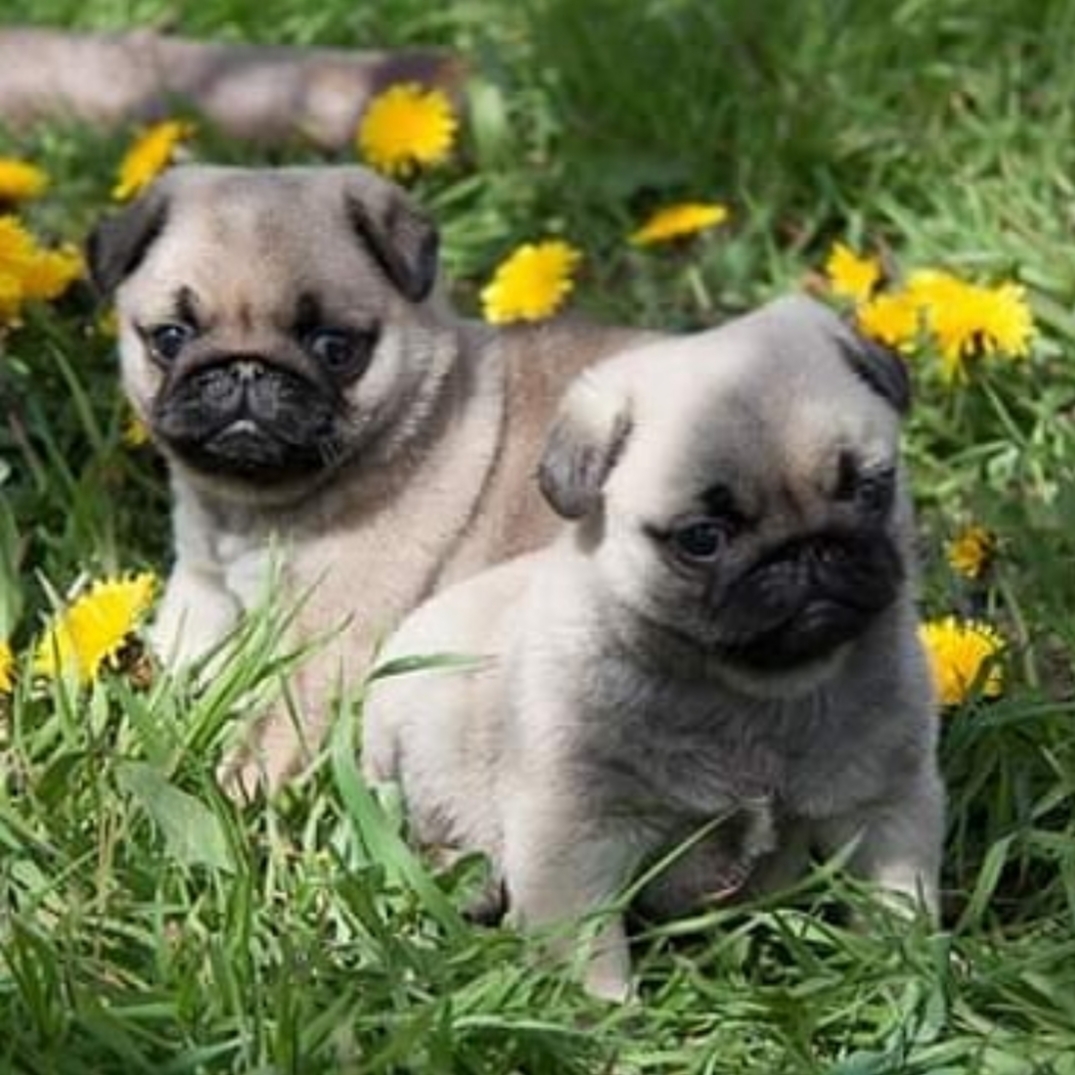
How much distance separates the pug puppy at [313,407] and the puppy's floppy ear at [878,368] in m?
0.93

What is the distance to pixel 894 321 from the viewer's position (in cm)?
607

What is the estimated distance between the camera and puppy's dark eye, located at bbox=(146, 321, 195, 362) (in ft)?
17.8

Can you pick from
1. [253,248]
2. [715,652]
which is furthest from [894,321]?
[715,652]

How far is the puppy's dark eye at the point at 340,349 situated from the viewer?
214 inches

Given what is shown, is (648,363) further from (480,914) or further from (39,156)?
(39,156)

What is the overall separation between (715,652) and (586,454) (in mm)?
320

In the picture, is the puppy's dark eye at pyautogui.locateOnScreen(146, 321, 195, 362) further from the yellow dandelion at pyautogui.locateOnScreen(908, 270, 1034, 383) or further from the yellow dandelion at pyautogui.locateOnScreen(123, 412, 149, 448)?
the yellow dandelion at pyautogui.locateOnScreen(908, 270, 1034, 383)

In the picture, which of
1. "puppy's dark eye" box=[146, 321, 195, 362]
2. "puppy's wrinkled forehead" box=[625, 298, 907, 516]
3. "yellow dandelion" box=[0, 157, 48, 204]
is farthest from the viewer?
"yellow dandelion" box=[0, 157, 48, 204]

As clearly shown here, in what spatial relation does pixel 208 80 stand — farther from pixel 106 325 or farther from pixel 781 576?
pixel 781 576

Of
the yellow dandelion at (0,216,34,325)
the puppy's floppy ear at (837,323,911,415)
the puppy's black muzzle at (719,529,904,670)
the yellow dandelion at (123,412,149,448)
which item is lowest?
the yellow dandelion at (123,412,149,448)

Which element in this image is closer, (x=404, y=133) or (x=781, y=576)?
(x=781, y=576)

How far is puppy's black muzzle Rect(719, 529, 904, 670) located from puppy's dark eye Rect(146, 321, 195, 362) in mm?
1275

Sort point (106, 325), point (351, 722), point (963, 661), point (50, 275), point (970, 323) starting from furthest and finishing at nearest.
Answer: point (106, 325) → point (50, 275) → point (970, 323) → point (963, 661) → point (351, 722)

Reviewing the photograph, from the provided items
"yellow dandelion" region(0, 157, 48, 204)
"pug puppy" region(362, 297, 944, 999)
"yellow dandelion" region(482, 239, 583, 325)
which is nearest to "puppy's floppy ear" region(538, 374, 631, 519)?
"pug puppy" region(362, 297, 944, 999)
